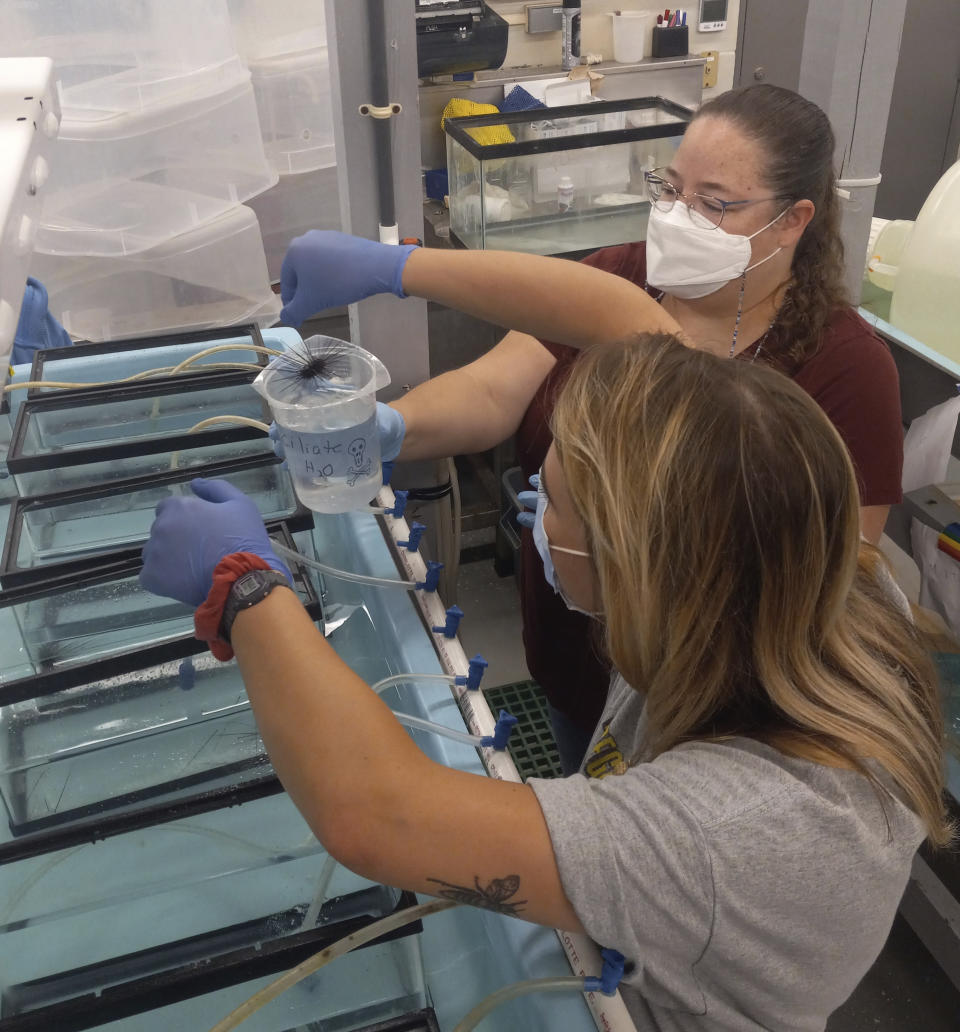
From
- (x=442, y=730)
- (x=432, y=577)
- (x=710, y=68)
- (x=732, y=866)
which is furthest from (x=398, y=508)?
(x=710, y=68)

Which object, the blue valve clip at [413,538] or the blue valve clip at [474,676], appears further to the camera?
the blue valve clip at [413,538]

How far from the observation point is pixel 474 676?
1.09 meters

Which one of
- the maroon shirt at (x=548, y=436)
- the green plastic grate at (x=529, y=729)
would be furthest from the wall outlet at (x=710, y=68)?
the green plastic grate at (x=529, y=729)

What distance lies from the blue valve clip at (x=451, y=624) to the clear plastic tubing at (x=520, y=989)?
17.7 inches

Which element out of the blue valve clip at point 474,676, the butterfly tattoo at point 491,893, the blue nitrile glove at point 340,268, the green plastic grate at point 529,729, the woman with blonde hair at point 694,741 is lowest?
the green plastic grate at point 529,729

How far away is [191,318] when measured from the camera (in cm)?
238

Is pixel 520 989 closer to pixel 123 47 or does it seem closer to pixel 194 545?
pixel 194 545

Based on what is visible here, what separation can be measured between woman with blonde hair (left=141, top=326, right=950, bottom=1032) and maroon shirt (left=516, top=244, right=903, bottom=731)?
380mm

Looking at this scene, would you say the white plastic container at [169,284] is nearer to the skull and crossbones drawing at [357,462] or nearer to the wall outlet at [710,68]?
the skull and crossbones drawing at [357,462]

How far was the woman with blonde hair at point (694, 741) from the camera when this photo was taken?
678 mm

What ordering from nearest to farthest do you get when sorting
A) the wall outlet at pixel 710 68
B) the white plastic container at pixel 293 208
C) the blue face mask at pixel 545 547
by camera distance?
the blue face mask at pixel 545 547, the white plastic container at pixel 293 208, the wall outlet at pixel 710 68

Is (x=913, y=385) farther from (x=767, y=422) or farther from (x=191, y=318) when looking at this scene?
(x=191, y=318)

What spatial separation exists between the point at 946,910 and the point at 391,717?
152 centimetres

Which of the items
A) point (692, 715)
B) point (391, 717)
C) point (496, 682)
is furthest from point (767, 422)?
point (496, 682)
